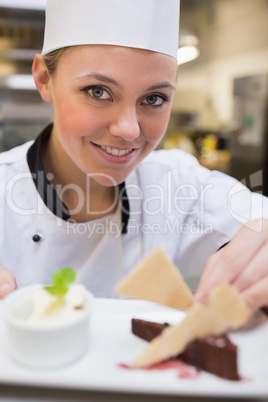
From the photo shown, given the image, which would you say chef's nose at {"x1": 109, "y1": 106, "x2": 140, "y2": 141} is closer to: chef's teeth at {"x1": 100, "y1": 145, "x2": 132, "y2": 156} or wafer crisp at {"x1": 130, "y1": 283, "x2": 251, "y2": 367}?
chef's teeth at {"x1": 100, "y1": 145, "x2": 132, "y2": 156}

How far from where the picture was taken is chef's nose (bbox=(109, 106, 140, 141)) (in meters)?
0.75

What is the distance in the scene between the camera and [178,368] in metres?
0.52

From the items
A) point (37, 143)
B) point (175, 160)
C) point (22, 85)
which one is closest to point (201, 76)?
point (22, 85)

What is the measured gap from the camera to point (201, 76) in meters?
3.60

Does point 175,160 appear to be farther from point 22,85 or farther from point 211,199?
point 22,85

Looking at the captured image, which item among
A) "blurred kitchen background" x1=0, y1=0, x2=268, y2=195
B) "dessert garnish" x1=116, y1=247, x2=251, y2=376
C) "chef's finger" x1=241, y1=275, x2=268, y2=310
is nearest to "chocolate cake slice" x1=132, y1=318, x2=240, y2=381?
"dessert garnish" x1=116, y1=247, x2=251, y2=376

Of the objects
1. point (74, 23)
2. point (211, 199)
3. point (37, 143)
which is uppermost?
point (74, 23)

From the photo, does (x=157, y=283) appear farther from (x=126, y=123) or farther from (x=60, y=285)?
(x=126, y=123)

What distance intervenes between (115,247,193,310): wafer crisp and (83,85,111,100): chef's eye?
364 millimetres

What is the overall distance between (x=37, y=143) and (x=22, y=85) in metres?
1.20

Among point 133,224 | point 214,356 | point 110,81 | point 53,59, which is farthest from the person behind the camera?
point 133,224

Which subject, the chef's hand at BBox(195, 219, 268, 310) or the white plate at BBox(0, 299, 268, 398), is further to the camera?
the chef's hand at BBox(195, 219, 268, 310)

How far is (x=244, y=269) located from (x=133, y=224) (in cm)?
47

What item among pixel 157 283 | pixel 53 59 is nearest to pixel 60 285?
pixel 157 283
